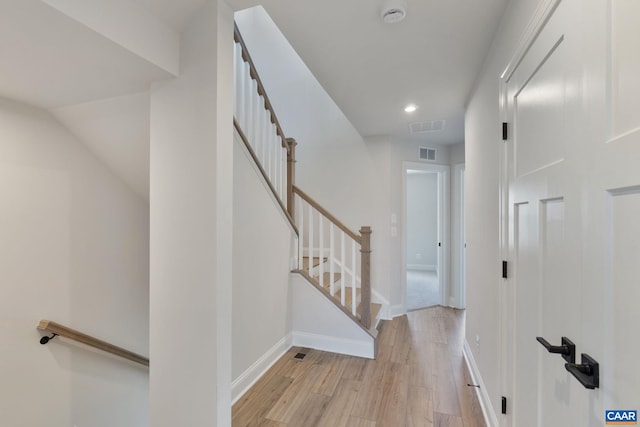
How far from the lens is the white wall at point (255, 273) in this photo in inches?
83.4

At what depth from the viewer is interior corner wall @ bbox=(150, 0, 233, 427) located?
1.39 meters

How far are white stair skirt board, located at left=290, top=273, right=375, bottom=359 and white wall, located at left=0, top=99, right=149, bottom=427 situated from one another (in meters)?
1.56

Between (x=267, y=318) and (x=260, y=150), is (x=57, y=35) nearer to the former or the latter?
(x=260, y=150)

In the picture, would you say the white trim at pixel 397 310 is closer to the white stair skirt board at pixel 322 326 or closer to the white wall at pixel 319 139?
the white wall at pixel 319 139

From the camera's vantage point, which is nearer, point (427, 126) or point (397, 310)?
point (427, 126)

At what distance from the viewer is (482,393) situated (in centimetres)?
198

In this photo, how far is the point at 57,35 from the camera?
1.15 m

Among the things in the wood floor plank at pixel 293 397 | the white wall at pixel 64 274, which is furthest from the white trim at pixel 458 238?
the white wall at pixel 64 274

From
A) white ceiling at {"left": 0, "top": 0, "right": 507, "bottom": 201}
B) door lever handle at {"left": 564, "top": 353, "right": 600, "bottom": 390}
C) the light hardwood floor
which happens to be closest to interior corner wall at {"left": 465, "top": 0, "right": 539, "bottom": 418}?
white ceiling at {"left": 0, "top": 0, "right": 507, "bottom": 201}

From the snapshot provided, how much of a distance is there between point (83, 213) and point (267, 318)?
5.74 feet

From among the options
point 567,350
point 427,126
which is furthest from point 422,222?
point 567,350

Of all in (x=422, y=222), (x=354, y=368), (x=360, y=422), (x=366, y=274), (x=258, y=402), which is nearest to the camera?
(x=360, y=422)

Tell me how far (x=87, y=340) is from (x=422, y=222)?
22.2ft

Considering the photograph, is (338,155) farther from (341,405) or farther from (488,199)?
(341,405)
